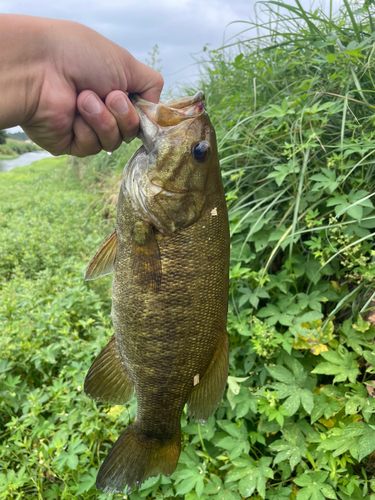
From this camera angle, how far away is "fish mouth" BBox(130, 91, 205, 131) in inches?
52.5

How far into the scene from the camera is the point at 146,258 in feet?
4.43

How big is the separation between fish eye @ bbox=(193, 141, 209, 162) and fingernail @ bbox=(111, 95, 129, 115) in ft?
1.06

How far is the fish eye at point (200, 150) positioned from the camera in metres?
1.33

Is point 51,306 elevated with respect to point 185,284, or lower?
lower

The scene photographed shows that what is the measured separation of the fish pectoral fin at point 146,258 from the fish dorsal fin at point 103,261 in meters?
0.19

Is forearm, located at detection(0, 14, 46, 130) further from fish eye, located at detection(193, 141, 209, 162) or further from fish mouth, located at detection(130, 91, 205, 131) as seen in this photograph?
fish eye, located at detection(193, 141, 209, 162)

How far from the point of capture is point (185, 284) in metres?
1.34

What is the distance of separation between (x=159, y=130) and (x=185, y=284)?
603 millimetres

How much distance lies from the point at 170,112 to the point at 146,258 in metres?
0.58

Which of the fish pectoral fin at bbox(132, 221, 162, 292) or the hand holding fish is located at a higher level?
the hand holding fish

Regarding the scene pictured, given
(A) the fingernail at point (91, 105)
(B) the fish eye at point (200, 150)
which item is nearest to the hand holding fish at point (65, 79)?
(A) the fingernail at point (91, 105)

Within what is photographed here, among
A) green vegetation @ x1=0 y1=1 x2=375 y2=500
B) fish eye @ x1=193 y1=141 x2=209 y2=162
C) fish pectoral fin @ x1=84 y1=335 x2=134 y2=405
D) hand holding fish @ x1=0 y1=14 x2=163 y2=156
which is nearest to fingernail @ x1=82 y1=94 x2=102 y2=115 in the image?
hand holding fish @ x1=0 y1=14 x2=163 y2=156

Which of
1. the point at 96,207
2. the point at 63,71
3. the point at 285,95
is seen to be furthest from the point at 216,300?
the point at 96,207

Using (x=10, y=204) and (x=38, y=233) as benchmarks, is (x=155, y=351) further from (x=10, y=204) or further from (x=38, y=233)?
(x=10, y=204)
